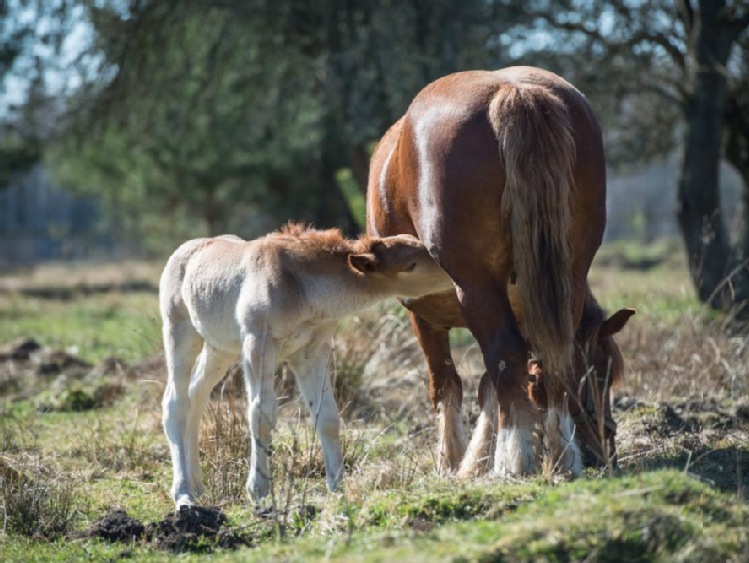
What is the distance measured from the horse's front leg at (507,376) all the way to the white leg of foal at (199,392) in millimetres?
1644

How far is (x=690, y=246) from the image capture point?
10000 millimetres

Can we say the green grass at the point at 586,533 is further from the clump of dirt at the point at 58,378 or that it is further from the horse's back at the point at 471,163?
the clump of dirt at the point at 58,378

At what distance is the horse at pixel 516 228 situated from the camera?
15.1 ft

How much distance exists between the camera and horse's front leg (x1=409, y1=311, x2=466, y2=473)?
18.8ft

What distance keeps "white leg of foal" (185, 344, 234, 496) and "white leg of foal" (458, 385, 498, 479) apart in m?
1.47

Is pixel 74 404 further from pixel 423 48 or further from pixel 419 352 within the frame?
pixel 423 48

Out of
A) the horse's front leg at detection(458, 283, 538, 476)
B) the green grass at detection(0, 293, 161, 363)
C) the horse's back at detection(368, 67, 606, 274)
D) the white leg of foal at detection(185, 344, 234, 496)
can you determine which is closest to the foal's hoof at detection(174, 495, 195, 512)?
the white leg of foal at detection(185, 344, 234, 496)

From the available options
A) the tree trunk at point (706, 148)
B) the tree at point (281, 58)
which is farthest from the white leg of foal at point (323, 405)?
the tree at point (281, 58)

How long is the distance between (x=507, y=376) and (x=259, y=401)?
4.31 ft

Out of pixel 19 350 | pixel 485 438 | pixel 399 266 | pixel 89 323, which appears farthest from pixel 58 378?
pixel 89 323

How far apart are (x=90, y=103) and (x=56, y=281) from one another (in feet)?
32.6

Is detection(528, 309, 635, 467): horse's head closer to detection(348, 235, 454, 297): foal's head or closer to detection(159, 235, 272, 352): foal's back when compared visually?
detection(348, 235, 454, 297): foal's head

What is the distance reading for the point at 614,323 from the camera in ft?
17.8

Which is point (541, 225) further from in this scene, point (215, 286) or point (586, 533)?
point (215, 286)
